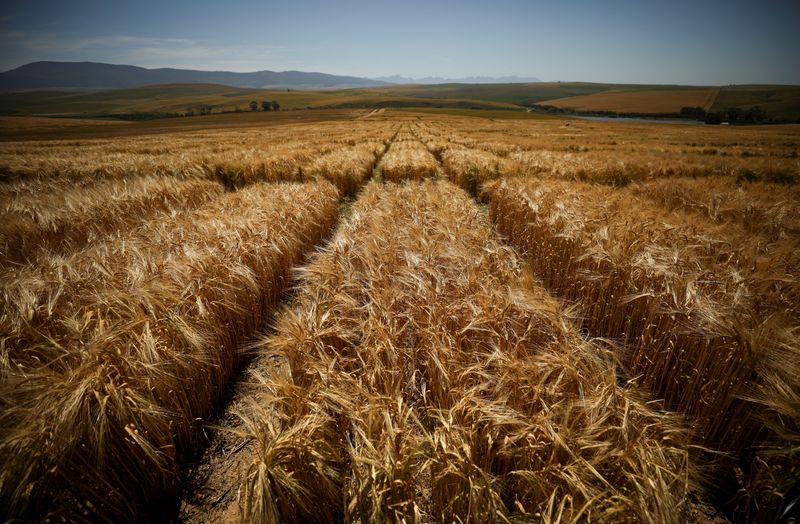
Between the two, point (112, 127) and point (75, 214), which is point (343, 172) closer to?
point (75, 214)

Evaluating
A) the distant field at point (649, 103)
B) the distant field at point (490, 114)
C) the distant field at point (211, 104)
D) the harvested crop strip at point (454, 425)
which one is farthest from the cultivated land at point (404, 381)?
the distant field at point (649, 103)

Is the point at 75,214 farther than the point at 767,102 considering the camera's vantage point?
No

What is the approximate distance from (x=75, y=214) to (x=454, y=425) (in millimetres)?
7693

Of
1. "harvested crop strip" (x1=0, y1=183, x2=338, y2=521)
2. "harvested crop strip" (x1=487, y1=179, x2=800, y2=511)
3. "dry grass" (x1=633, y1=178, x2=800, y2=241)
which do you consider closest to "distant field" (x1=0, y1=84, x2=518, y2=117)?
"dry grass" (x1=633, y1=178, x2=800, y2=241)

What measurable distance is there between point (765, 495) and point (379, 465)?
2269 mm

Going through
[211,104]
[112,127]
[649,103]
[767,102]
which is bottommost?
[112,127]

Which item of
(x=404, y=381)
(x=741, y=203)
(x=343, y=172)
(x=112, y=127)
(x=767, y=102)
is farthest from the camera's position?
(x=767, y=102)

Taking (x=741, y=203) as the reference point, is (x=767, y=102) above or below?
above

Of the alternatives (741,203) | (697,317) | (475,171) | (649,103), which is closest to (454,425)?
(697,317)

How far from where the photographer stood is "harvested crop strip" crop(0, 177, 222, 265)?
4906 millimetres

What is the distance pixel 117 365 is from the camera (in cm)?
193

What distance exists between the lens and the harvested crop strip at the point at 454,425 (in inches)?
54.6

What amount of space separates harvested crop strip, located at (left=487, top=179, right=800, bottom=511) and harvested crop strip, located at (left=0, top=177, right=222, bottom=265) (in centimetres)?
685

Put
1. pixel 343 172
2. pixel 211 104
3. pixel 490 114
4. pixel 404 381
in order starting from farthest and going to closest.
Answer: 1. pixel 211 104
2. pixel 490 114
3. pixel 343 172
4. pixel 404 381
